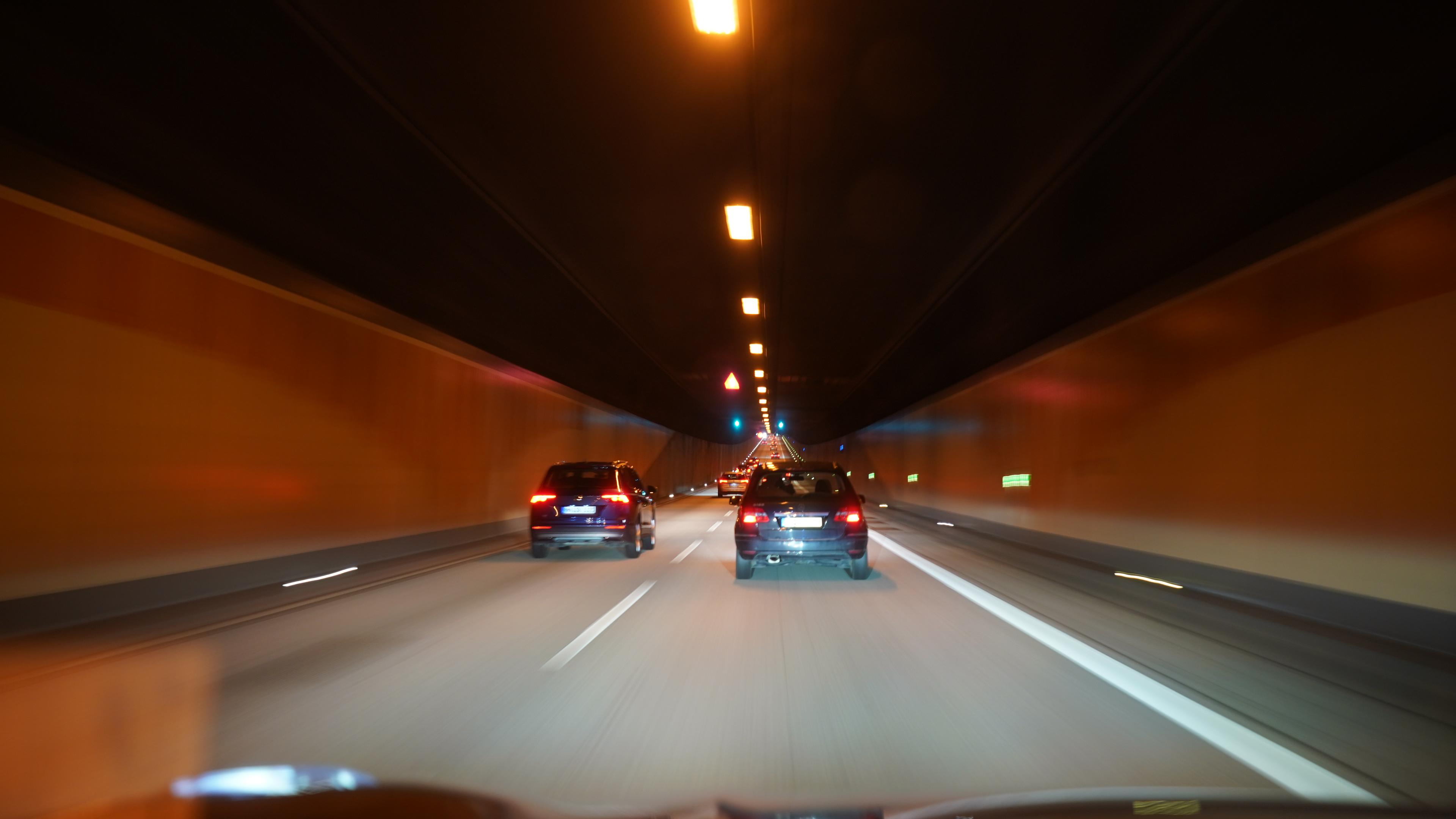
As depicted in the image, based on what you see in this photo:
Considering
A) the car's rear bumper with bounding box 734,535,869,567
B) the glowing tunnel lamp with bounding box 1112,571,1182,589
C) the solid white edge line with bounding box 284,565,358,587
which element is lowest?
the glowing tunnel lamp with bounding box 1112,571,1182,589

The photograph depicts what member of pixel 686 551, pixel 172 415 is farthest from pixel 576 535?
pixel 172 415

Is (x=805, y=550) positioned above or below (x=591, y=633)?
above

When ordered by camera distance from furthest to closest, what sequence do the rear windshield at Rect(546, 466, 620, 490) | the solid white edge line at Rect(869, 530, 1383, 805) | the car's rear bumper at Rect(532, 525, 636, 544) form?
the rear windshield at Rect(546, 466, 620, 490) < the car's rear bumper at Rect(532, 525, 636, 544) < the solid white edge line at Rect(869, 530, 1383, 805)

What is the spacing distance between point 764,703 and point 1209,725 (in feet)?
8.73

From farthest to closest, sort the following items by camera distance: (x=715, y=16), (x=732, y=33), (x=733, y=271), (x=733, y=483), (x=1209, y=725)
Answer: (x=733, y=483) < (x=733, y=271) < (x=732, y=33) < (x=715, y=16) < (x=1209, y=725)

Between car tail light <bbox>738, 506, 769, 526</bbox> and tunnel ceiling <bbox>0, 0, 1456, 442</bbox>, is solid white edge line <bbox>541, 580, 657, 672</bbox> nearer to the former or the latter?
car tail light <bbox>738, 506, 769, 526</bbox>

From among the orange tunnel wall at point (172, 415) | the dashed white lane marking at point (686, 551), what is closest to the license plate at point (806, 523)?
the dashed white lane marking at point (686, 551)

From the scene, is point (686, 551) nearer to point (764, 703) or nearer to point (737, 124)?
point (737, 124)

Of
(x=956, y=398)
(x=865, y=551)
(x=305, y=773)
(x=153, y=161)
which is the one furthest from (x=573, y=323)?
(x=305, y=773)

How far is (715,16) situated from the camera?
6754mm

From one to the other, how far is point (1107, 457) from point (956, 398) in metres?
12.7

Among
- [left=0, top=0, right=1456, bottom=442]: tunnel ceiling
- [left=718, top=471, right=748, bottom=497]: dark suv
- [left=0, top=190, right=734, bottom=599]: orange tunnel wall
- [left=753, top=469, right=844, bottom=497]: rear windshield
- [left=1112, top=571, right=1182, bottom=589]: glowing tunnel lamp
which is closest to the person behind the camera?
[left=0, top=0, right=1456, bottom=442]: tunnel ceiling

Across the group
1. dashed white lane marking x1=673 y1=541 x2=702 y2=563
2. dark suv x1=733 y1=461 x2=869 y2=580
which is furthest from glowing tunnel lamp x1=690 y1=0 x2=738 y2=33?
dashed white lane marking x1=673 y1=541 x2=702 y2=563

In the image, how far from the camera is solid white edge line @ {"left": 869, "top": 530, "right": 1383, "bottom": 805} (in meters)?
4.00
